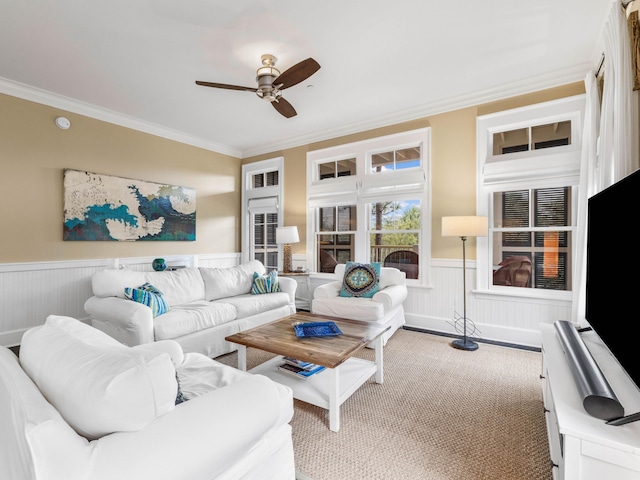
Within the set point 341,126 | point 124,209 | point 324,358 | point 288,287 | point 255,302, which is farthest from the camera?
point 341,126

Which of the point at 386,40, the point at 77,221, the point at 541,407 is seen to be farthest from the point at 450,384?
the point at 77,221

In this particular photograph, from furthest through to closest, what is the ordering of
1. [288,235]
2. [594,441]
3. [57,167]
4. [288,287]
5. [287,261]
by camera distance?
[287,261] < [288,235] < [288,287] < [57,167] < [594,441]

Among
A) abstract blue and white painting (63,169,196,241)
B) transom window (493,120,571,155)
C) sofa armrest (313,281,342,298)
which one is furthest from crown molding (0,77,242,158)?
transom window (493,120,571,155)

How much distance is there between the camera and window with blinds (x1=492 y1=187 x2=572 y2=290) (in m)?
3.26

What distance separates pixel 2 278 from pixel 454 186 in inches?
206

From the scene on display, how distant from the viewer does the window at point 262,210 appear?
5.50 metres

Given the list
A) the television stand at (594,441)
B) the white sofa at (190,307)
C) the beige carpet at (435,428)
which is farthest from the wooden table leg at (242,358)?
the television stand at (594,441)

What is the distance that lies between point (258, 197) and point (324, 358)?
4.28 m

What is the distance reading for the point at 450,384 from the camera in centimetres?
250

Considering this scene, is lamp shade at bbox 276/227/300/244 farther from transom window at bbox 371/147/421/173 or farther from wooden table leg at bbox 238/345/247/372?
wooden table leg at bbox 238/345/247/372

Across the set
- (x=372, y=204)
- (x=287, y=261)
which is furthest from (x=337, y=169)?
(x=287, y=261)

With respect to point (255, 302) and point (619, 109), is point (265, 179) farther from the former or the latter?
point (619, 109)

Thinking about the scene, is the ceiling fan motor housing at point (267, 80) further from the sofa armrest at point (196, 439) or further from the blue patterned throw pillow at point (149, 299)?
the sofa armrest at point (196, 439)

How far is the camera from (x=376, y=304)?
3232 mm
